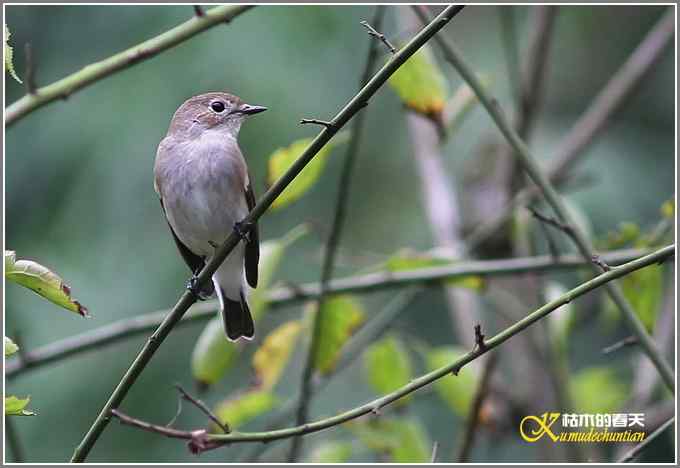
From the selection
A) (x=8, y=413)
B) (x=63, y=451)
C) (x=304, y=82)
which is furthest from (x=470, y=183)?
(x=8, y=413)

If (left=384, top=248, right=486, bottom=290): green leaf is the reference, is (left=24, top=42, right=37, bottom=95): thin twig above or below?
below

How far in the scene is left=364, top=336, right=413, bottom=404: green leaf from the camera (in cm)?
356

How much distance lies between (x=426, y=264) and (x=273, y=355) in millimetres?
A: 685

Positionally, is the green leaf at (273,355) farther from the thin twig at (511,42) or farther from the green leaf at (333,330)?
the thin twig at (511,42)

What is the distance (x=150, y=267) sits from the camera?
5031 millimetres

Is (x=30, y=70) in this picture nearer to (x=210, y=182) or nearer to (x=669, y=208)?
(x=210, y=182)

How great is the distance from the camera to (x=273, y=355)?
3611 millimetres

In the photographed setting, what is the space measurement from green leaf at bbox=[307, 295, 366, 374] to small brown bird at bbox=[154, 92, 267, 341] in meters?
0.28

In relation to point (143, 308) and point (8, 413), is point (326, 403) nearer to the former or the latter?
point (143, 308)

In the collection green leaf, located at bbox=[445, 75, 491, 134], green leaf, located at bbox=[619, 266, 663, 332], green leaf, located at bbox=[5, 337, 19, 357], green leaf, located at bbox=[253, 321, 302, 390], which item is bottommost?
green leaf, located at bbox=[5, 337, 19, 357]

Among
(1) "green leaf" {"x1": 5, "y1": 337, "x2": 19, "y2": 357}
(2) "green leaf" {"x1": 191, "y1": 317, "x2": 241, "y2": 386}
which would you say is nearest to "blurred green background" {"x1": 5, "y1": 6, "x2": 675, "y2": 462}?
(2) "green leaf" {"x1": 191, "y1": 317, "x2": 241, "y2": 386}

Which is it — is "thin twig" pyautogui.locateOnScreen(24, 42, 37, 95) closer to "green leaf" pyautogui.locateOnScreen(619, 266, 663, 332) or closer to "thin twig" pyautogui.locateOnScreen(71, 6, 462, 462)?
"thin twig" pyautogui.locateOnScreen(71, 6, 462, 462)

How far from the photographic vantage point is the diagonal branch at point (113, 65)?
2.34 m

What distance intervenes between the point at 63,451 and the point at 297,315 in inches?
79.5
